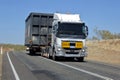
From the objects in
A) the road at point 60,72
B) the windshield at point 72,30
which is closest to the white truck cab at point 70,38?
the windshield at point 72,30

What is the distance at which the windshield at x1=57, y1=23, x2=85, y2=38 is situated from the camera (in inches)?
1296

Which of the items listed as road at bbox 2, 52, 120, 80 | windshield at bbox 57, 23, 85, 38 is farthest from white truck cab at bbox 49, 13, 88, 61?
road at bbox 2, 52, 120, 80

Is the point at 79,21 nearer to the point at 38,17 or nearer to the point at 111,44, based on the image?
the point at 38,17

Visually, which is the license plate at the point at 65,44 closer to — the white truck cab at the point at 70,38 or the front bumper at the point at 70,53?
the white truck cab at the point at 70,38

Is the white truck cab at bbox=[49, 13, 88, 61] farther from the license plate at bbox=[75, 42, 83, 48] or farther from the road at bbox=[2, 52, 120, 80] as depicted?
the road at bbox=[2, 52, 120, 80]

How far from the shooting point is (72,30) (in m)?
32.9

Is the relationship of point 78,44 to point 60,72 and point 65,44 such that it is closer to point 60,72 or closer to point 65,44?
point 65,44

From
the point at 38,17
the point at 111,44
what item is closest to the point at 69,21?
the point at 38,17

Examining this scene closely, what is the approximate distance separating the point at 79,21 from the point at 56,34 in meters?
2.39

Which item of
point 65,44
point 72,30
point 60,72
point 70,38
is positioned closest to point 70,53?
point 65,44

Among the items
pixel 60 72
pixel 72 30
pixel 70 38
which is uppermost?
pixel 72 30

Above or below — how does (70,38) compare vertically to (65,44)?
above

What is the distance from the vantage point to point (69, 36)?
3297 centimetres

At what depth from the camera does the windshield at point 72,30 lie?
108 feet
